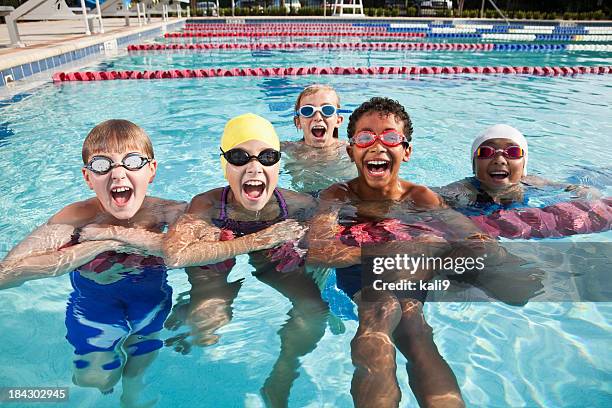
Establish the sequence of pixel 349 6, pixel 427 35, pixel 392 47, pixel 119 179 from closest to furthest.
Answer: pixel 119 179 → pixel 392 47 → pixel 427 35 → pixel 349 6

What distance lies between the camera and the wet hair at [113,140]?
112 inches

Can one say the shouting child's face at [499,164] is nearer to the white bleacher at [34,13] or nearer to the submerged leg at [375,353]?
the submerged leg at [375,353]

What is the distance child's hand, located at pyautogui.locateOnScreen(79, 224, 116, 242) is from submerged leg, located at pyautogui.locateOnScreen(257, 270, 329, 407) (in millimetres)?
1037

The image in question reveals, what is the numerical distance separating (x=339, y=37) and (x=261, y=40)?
3.68 m

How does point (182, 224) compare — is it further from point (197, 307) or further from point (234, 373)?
point (234, 373)

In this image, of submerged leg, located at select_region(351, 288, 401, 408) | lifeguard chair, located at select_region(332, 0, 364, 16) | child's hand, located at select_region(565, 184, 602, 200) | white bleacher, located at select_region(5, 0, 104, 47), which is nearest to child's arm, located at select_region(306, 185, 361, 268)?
submerged leg, located at select_region(351, 288, 401, 408)

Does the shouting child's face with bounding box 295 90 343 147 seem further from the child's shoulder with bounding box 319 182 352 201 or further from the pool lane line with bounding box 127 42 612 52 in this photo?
the pool lane line with bounding box 127 42 612 52

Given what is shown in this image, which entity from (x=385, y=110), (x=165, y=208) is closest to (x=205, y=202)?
(x=165, y=208)

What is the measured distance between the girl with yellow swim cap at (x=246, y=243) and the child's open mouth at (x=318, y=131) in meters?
1.55

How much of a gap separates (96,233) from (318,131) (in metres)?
2.39

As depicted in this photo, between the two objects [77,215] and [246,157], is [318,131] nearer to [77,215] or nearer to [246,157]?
[246,157]

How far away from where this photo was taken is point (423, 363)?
2170mm

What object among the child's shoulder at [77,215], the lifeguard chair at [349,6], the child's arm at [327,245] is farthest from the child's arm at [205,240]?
the lifeguard chair at [349,6]

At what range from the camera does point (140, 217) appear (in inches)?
124
